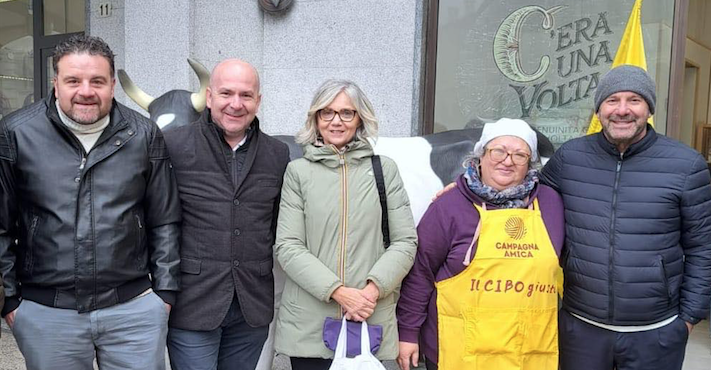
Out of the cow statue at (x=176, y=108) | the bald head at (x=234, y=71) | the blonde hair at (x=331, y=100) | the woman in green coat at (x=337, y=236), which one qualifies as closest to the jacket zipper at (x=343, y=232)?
the woman in green coat at (x=337, y=236)

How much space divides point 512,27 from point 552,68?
49 cm

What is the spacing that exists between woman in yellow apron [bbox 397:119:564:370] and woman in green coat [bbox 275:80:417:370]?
11 centimetres

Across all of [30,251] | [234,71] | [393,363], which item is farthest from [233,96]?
[393,363]

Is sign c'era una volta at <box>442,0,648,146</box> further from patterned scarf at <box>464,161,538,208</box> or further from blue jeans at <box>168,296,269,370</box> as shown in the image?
blue jeans at <box>168,296,269,370</box>

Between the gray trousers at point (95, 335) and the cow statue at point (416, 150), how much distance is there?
1249mm

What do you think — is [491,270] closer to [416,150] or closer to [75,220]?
[416,150]

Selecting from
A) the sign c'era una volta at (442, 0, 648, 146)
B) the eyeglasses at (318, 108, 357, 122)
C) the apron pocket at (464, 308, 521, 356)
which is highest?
the sign c'era una volta at (442, 0, 648, 146)

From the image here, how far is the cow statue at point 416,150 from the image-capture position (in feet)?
10.4

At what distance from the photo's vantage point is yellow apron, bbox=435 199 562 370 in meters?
2.12

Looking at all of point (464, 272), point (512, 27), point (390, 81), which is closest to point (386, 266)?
point (464, 272)

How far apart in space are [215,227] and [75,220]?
1.55ft

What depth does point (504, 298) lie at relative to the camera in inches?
83.5

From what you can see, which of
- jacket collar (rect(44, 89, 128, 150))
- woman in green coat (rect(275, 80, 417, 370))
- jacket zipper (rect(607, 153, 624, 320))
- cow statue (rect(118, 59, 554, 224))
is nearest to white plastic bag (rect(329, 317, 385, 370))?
woman in green coat (rect(275, 80, 417, 370))

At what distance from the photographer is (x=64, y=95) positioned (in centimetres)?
197
